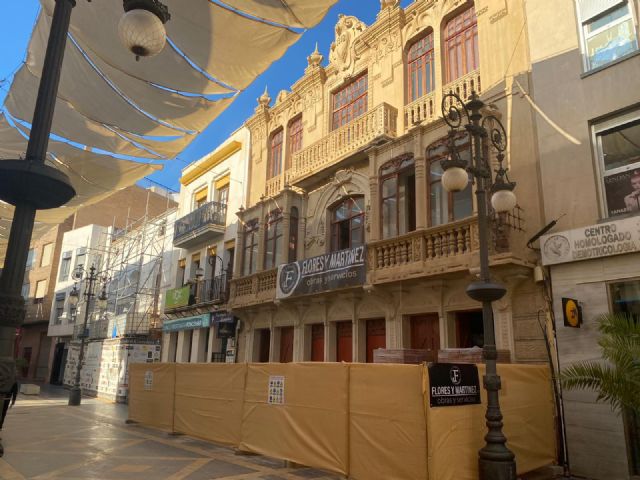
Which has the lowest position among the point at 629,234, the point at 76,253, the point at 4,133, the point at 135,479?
the point at 135,479

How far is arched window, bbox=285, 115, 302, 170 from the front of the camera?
20203mm

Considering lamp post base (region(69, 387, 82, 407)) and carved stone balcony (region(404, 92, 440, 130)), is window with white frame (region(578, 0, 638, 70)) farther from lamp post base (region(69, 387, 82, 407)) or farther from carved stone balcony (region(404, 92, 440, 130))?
lamp post base (region(69, 387, 82, 407))

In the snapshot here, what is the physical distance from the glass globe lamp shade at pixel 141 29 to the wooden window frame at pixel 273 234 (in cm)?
1403

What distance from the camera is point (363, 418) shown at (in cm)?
769

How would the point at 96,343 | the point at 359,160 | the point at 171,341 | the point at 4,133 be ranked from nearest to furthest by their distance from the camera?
the point at 4,133 → the point at 359,160 → the point at 171,341 → the point at 96,343

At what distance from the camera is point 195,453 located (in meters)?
10.0

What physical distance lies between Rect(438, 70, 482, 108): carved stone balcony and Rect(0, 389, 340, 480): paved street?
33.0 ft

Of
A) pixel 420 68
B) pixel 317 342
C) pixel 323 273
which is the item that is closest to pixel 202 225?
pixel 317 342

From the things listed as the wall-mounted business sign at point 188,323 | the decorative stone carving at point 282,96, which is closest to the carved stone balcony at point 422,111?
the decorative stone carving at point 282,96

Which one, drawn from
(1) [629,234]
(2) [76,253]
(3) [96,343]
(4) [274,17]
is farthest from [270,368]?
(2) [76,253]

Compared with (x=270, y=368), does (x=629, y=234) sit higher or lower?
higher

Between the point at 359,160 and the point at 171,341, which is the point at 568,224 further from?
the point at 171,341

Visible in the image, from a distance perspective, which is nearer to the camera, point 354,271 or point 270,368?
point 270,368

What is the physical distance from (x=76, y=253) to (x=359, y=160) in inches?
1350
